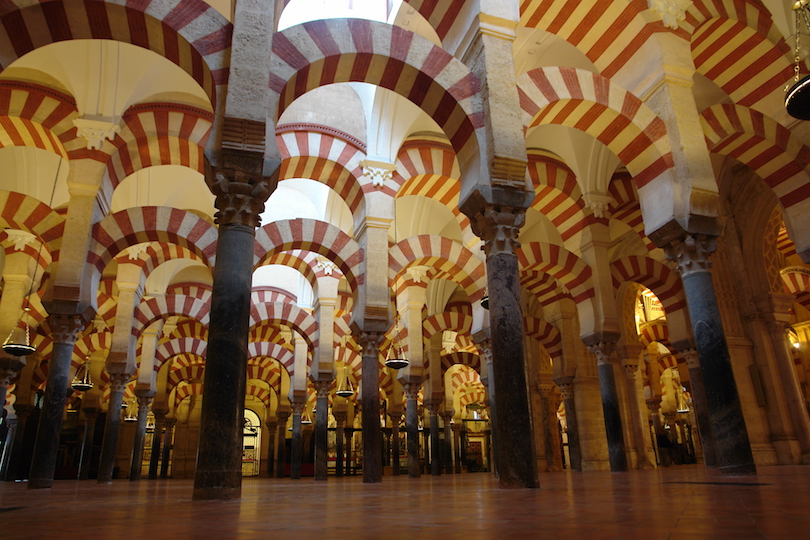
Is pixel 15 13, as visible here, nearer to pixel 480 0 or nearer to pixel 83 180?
pixel 83 180

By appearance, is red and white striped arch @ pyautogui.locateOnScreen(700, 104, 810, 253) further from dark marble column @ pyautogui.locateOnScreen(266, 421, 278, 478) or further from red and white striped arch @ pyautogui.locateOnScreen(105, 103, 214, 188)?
dark marble column @ pyautogui.locateOnScreen(266, 421, 278, 478)

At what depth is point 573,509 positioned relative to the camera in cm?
278

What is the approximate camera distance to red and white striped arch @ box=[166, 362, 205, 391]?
19062 millimetres

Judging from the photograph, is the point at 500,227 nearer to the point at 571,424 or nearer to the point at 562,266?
the point at 562,266

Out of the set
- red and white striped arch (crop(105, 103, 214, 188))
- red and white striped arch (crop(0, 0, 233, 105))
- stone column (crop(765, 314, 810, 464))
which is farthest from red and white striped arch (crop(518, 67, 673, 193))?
red and white striped arch (crop(105, 103, 214, 188))

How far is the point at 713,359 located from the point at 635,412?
6.51 metres

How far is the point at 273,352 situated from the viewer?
54.4 ft

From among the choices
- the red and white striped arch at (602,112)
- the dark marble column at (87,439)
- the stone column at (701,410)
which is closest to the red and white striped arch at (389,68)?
the red and white striped arch at (602,112)

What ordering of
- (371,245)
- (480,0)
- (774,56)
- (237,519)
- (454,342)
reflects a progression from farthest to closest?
(454,342)
(371,245)
(774,56)
(480,0)
(237,519)

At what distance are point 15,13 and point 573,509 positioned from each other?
5.48 metres

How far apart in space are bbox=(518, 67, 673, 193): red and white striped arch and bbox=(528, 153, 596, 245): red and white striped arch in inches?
116

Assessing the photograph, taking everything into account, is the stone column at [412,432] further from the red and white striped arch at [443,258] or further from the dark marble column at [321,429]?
the red and white striped arch at [443,258]

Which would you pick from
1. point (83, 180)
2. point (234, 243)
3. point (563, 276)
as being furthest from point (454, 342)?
point (234, 243)

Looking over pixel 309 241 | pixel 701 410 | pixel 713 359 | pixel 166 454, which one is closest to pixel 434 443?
pixel 701 410
